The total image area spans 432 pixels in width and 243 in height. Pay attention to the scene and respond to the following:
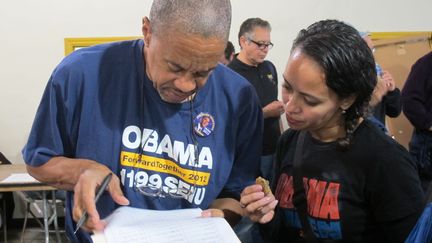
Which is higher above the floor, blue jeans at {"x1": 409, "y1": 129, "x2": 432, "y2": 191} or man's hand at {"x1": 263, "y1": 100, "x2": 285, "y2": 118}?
man's hand at {"x1": 263, "y1": 100, "x2": 285, "y2": 118}

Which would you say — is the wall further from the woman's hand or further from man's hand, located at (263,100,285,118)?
the woman's hand

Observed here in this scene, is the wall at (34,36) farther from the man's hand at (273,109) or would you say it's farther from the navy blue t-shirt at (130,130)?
the navy blue t-shirt at (130,130)

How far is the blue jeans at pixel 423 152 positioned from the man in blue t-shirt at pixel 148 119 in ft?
6.42

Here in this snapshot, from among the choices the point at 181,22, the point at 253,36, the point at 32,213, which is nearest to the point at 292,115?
the point at 181,22

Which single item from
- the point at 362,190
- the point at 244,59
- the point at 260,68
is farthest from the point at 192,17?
the point at 260,68

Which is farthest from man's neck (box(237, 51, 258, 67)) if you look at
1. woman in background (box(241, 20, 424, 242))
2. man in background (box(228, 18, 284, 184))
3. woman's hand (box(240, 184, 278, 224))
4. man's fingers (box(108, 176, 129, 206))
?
man's fingers (box(108, 176, 129, 206))

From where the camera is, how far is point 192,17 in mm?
970

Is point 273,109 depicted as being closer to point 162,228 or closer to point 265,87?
point 265,87

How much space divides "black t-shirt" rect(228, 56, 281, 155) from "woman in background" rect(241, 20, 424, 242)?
212 centimetres

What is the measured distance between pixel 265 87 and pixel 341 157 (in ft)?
7.96

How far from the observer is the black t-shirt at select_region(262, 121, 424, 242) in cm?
108

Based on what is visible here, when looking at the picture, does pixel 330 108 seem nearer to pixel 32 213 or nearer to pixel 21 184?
pixel 21 184

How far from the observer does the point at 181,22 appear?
972 millimetres

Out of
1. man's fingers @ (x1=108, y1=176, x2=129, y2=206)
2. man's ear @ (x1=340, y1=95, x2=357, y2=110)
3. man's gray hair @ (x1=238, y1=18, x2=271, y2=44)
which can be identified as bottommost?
man's fingers @ (x1=108, y1=176, x2=129, y2=206)
